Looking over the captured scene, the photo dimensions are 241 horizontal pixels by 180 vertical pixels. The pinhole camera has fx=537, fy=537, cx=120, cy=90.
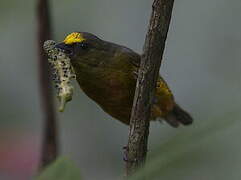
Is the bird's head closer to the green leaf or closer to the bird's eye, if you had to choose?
the bird's eye

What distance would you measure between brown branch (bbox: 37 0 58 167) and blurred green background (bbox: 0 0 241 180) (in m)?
0.70

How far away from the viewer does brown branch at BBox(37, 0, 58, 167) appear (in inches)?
79.0

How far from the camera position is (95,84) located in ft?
8.48

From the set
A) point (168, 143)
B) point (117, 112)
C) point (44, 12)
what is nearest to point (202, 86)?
point (117, 112)

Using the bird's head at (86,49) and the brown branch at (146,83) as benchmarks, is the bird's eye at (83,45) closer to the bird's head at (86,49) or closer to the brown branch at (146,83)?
the bird's head at (86,49)

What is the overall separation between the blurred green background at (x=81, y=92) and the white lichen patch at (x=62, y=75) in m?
1.61

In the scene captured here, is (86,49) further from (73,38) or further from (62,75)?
(62,75)

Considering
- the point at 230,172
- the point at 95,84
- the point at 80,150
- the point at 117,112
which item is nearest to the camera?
the point at 230,172

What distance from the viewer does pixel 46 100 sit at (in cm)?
216

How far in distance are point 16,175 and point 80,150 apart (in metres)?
1.19

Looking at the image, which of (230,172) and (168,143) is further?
(230,172)

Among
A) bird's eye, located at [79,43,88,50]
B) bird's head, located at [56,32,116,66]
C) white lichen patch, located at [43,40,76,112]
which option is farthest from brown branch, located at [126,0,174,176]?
bird's eye, located at [79,43,88,50]

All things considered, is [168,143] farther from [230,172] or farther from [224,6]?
[224,6]

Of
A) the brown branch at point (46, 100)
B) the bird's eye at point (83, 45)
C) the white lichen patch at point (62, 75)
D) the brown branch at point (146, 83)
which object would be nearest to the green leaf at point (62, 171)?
the white lichen patch at point (62, 75)
